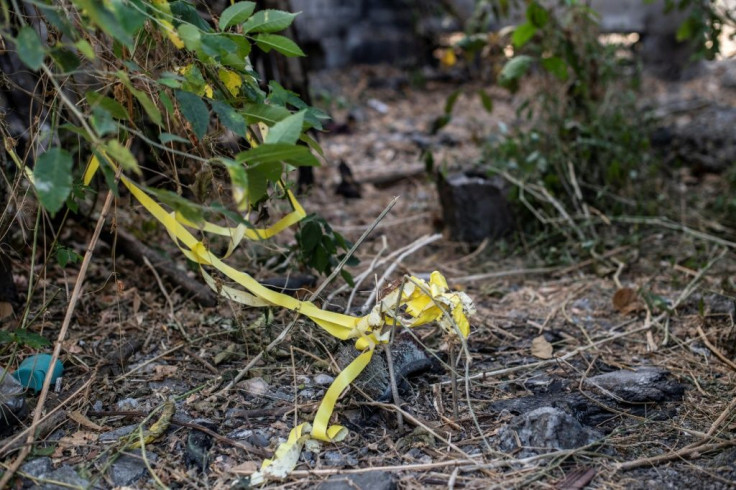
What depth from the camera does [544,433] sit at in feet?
5.05

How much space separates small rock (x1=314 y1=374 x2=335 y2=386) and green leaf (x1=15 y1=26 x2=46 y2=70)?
986mm

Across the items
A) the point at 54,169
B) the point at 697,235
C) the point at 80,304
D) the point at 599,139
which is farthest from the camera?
the point at 599,139

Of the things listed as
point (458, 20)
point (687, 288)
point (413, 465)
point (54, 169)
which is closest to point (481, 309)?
point (687, 288)

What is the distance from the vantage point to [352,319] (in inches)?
66.2

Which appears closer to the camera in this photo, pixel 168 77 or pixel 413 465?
pixel 168 77

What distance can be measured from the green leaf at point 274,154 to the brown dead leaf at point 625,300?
4.58ft

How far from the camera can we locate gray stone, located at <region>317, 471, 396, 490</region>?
141 centimetres

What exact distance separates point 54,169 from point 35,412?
0.63 meters

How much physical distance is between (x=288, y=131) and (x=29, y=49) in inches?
17.7

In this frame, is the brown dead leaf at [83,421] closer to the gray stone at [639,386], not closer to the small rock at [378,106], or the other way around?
the gray stone at [639,386]

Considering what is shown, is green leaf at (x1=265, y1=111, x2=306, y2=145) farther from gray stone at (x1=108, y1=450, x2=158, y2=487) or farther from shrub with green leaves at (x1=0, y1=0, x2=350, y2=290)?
gray stone at (x1=108, y1=450, x2=158, y2=487)

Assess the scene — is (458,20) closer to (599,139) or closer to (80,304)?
(599,139)

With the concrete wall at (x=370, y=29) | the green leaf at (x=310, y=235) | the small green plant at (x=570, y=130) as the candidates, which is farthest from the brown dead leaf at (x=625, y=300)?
the concrete wall at (x=370, y=29)

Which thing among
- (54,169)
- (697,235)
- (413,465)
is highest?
(54,169)
